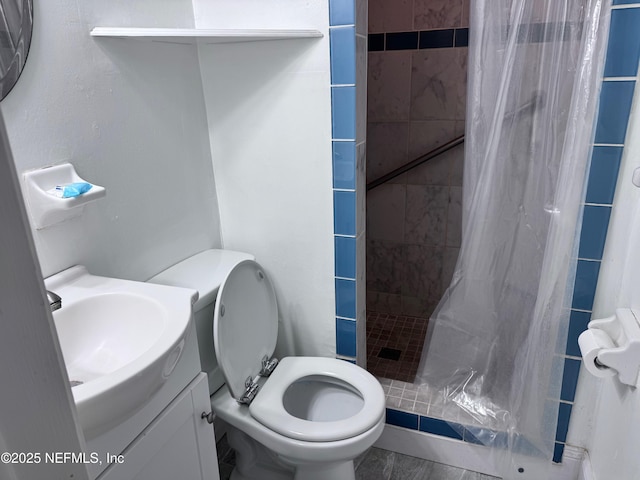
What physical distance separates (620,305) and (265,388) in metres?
1.04

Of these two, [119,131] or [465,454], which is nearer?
[119,131]

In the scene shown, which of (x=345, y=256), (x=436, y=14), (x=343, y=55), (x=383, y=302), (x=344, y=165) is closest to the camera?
(x=343, y=55)

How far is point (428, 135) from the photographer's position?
2.20m

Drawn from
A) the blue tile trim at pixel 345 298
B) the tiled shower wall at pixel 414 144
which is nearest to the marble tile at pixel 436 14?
the tiled shower wall at pixel 414 144

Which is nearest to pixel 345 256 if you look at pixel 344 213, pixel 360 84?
pixel 344 213

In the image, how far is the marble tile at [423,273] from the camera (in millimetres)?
2391

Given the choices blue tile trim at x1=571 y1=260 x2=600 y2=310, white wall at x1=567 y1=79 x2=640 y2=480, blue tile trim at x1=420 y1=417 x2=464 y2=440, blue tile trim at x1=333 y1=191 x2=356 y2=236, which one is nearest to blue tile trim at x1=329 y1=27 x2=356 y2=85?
blue tile trim at x1=333 y1=191 x2=356 y2=236

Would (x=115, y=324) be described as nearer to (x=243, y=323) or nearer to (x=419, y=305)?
(x=243, y=323)

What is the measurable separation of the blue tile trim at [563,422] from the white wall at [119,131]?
1.33 m

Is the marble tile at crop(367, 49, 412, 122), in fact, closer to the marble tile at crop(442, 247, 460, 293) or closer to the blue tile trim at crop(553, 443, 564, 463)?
the marble tile at crop(442, 247, 460, 293)

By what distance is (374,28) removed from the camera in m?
2.15

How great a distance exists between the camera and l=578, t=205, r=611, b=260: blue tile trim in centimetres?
125

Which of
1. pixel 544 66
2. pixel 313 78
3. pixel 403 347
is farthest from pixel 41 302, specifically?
pixel 403 347

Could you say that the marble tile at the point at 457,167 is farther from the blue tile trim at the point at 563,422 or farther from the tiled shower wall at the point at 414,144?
the blue tile trim at the point at 563,422
